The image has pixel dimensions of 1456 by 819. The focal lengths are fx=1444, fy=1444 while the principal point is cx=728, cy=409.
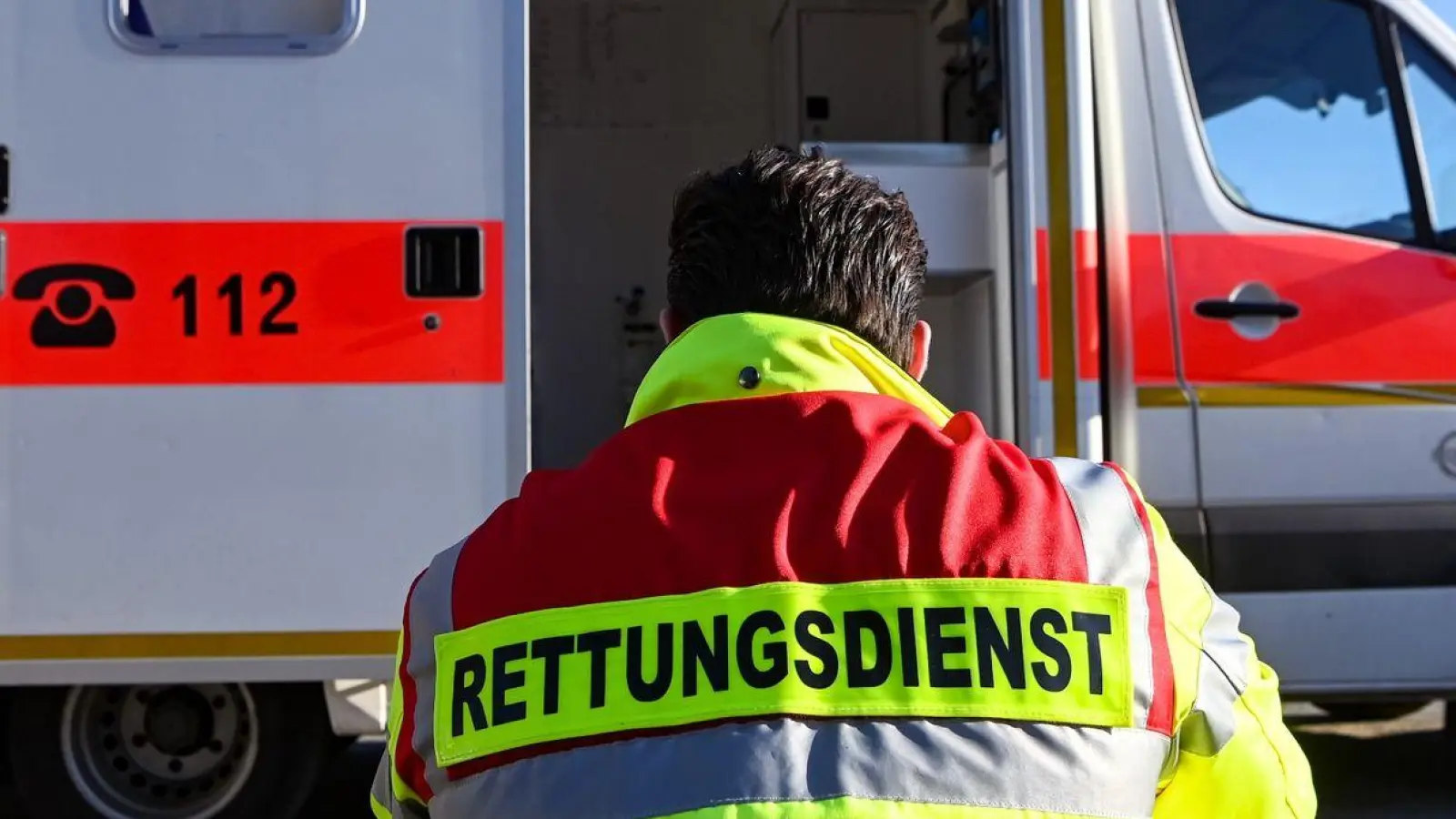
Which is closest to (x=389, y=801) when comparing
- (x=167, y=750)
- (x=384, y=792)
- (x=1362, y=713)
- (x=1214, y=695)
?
(x=384, y=792)

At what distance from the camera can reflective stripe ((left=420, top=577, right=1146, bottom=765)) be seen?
43.6 inches

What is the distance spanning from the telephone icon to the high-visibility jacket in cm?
202

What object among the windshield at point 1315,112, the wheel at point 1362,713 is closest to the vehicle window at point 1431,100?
the windshield at point 1315,112

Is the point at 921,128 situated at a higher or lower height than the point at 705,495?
higher

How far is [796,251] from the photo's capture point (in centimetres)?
134

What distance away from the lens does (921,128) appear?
15.1 feet

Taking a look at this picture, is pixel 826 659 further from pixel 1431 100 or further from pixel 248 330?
pixel 1431 100

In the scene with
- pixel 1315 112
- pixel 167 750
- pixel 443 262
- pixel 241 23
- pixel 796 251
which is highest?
pixel 241 23

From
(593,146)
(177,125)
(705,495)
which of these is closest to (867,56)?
(593,146)

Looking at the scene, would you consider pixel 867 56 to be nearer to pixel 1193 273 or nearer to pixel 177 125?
pixel 1193 273

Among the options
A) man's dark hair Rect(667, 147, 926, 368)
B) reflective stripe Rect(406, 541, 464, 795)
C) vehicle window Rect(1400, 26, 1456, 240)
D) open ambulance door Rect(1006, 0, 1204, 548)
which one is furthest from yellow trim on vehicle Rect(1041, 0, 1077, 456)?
reflective stripe Rect(406, 541, 464, 795)

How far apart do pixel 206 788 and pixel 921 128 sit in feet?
9.36

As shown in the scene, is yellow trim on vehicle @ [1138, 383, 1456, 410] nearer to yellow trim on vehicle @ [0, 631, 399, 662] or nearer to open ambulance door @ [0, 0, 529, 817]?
open ambulance door @ [0, 0, 529, 817]

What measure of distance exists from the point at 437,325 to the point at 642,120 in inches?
A: 87.9
